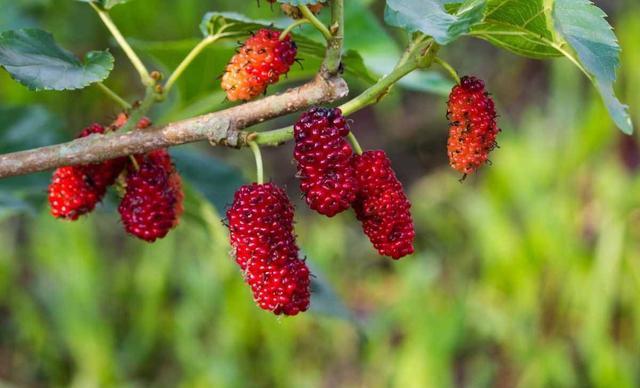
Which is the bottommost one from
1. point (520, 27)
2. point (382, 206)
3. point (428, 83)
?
point (428, 83)

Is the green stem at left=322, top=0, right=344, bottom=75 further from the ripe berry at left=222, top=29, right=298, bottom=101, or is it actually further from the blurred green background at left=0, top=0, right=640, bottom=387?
the blurred green background at left=0, top=0, right=640, bottom=387

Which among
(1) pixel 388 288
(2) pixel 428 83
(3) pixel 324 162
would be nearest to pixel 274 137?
(3) pixel 324 162

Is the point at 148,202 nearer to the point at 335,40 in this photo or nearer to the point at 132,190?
the point at 132,190

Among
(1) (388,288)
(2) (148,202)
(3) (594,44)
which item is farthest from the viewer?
(1) (388,288)

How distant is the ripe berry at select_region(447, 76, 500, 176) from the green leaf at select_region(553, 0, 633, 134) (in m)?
0.07

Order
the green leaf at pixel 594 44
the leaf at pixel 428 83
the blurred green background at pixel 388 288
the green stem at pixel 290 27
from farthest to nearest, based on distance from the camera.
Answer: the blurred green background at pixel 388 288 < the leaf at pixel 428 83 < the green stem at pixel 290 27 < the green leaf at pixel 594 44

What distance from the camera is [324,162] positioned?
1.81 feet

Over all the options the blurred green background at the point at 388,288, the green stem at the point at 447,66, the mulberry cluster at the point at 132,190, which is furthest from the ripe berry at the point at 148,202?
the blurred green background at the point at 388,288

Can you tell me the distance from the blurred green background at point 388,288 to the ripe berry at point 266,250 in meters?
1.22

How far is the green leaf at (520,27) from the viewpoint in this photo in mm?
521

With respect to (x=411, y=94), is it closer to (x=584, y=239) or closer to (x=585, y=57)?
(x=584, y=239)

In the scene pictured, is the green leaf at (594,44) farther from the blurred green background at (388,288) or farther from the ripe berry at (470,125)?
the blurred green background at (388,288)

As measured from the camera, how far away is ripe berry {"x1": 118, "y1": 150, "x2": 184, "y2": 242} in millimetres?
633

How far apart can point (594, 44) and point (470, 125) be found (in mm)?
91
